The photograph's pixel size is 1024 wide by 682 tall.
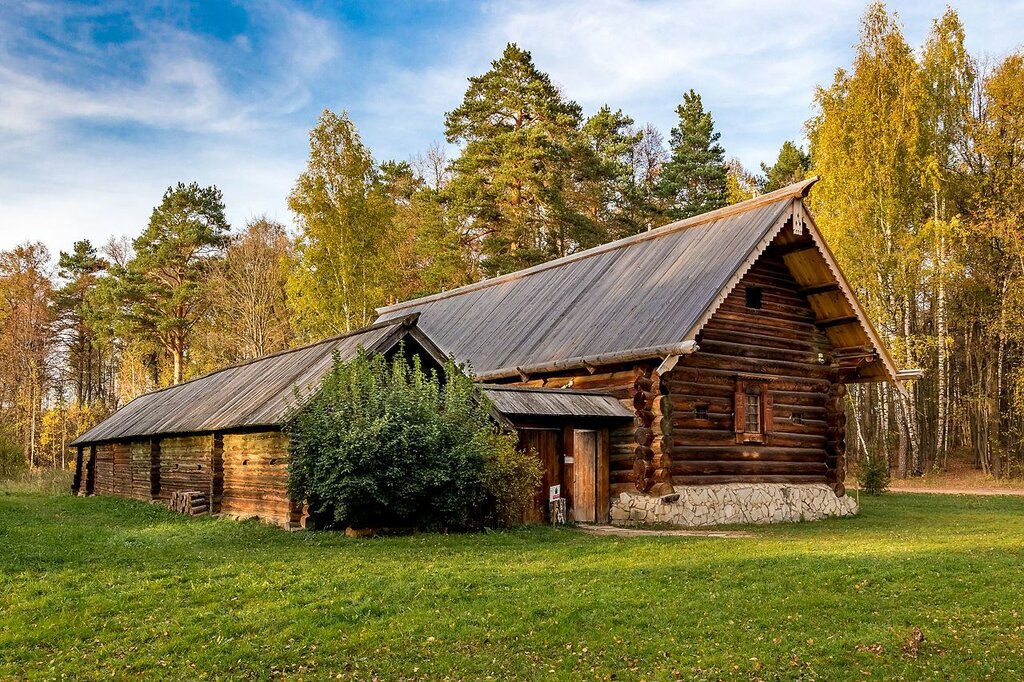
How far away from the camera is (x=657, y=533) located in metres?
18.2

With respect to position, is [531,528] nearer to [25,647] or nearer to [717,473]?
[717,473]

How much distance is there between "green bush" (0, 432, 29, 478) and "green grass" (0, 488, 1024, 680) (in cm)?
2684

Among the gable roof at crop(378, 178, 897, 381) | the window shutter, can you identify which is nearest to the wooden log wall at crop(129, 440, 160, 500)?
the gable roof at crop(378, 178, 897, 381)

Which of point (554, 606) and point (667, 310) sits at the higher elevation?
point (667, 310)

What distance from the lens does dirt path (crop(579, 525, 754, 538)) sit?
57.7 feet

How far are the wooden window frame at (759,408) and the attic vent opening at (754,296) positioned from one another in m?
1.94

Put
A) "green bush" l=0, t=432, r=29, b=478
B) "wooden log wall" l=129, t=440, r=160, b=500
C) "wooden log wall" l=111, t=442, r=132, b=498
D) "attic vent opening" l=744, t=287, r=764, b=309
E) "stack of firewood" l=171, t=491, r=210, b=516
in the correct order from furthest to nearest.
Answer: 1. "green bush" l=0, t=432, r=29, b=478
2. "wooden log wall" l=111, t=442, r=132, b=498
3. "wooden log wall" l=129, t=440, r=160, b=500
4. "attic vent opening" l=744, t=287, r=764, b=309
5. "stack of firewood" l=171, t=491, r=210, b=516

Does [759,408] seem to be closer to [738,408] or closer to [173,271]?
[738,408]

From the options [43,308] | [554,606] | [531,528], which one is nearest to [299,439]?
[531,528]

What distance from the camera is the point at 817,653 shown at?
9242mm

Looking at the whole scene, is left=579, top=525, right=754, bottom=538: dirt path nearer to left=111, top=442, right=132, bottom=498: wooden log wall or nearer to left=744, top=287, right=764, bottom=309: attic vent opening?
left=744, top=287, right=764, bottom=309: attic vent opening

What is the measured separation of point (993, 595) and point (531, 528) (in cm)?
888

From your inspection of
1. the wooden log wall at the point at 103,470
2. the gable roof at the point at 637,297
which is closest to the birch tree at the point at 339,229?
the gable roof at the point at 637,297

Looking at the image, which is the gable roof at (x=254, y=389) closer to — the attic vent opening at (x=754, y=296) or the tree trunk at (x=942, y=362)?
the attic vent opening at (x=754, y=296)
